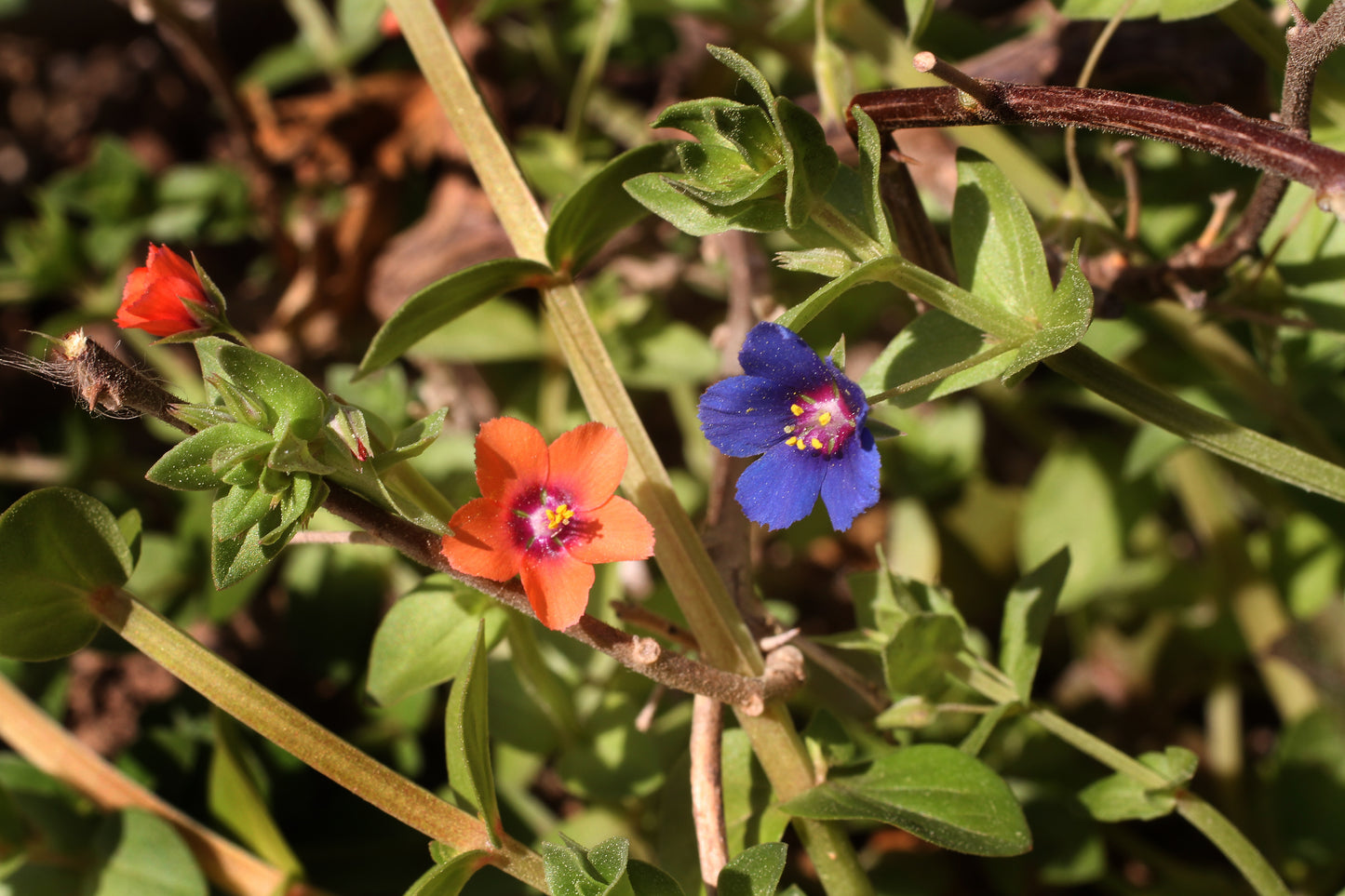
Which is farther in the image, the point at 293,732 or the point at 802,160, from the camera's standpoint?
the point at 293,732

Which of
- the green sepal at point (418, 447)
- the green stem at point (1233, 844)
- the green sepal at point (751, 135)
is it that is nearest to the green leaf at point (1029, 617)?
the green stem at point (1233, 844)

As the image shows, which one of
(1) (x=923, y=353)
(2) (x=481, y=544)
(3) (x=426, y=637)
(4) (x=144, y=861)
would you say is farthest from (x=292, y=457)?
(4) (x=144, y=861)

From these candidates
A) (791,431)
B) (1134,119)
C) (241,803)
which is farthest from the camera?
(241,803)

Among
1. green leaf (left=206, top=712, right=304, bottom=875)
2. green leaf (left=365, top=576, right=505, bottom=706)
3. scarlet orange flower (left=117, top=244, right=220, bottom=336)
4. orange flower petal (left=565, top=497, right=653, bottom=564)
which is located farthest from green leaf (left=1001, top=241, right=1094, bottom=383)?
green leaf (left=206, top=712, right=304, bottom=875)

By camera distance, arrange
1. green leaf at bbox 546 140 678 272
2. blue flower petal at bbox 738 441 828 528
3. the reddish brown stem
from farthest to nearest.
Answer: green leaf at bbox 546 140 678 272 < blue flower petal at bbox 738 441 828 528 < the reddish brown stem

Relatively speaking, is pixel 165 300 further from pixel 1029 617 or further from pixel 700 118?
pixel 1029 617

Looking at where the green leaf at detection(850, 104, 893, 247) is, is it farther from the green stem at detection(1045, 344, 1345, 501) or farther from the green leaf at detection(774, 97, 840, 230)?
the green stem at detection(1045, 344, 1345, 501)

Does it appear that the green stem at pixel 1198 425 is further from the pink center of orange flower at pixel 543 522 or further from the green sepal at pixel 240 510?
the green sepal at pixel 240 510
